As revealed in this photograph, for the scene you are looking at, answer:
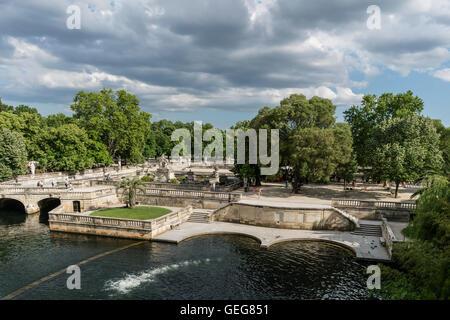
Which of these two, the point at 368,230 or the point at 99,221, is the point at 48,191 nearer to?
the point at 99,221

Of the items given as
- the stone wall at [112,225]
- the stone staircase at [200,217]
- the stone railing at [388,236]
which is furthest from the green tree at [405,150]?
the stone wall at [112,225]

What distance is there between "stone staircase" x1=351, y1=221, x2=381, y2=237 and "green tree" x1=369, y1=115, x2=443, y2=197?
28.4 ft

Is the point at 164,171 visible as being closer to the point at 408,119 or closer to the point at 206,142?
the point at 408,119

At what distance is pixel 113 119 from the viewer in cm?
6400

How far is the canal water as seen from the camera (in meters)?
19.2

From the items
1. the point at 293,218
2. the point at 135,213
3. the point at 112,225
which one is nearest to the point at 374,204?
the point at 293,218

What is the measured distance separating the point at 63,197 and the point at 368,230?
3471 cm

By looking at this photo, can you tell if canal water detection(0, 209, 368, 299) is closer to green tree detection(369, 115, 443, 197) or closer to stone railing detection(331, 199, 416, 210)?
stone railing detection(331, 199, 416, 210)

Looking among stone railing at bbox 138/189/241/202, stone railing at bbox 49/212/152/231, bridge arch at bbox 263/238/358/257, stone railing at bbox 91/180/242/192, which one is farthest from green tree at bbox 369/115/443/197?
stone railing at bbox 49/212/152/231

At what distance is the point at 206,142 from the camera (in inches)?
4200

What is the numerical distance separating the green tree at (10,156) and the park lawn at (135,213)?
869 inches

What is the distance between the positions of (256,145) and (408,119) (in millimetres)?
19548

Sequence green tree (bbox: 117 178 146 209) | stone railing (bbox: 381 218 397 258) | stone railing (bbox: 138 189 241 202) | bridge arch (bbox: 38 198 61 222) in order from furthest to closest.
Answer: bridge arch (bbox: 38 198 61 222), stone railing (bbox: 138 189 241 202), green tree (bbox: 117 178 146 209), stone railing (bbox: 381 218 397 258)
